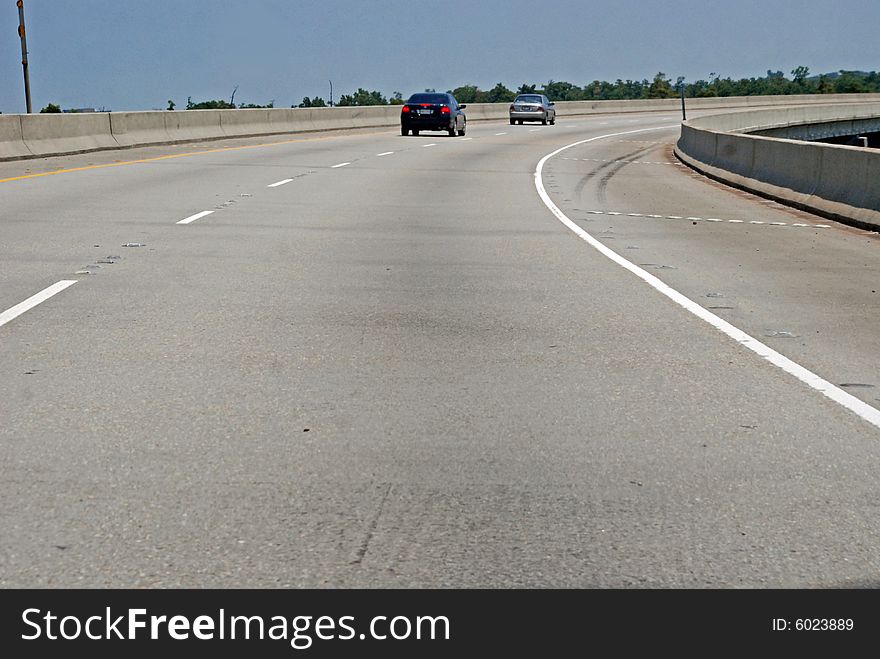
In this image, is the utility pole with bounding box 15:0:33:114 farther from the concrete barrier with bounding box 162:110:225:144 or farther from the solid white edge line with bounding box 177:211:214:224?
the solid white edge line with bounding box 177:211:214:224

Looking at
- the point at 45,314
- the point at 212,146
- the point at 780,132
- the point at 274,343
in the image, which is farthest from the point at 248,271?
the point at 780,132

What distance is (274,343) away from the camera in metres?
8.92

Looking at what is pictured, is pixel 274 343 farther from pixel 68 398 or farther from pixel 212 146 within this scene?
pixel 212 146

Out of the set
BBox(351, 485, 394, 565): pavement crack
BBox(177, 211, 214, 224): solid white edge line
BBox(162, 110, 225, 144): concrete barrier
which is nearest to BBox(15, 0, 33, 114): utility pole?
BBox(162, 110, 225, 144): concrete barrier

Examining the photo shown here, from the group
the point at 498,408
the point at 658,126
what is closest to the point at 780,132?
the point at 658,126

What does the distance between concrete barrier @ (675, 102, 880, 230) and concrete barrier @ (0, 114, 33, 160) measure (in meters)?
16.2

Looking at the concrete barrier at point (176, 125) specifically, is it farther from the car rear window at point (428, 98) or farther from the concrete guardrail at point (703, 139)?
the car rear window at point (428, 98)

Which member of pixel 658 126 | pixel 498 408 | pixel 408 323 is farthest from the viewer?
pixel 658 126

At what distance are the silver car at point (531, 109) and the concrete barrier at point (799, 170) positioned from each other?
32.5 m

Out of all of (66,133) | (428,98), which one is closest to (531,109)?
(428,98)

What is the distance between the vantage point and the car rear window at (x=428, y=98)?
168 feet
